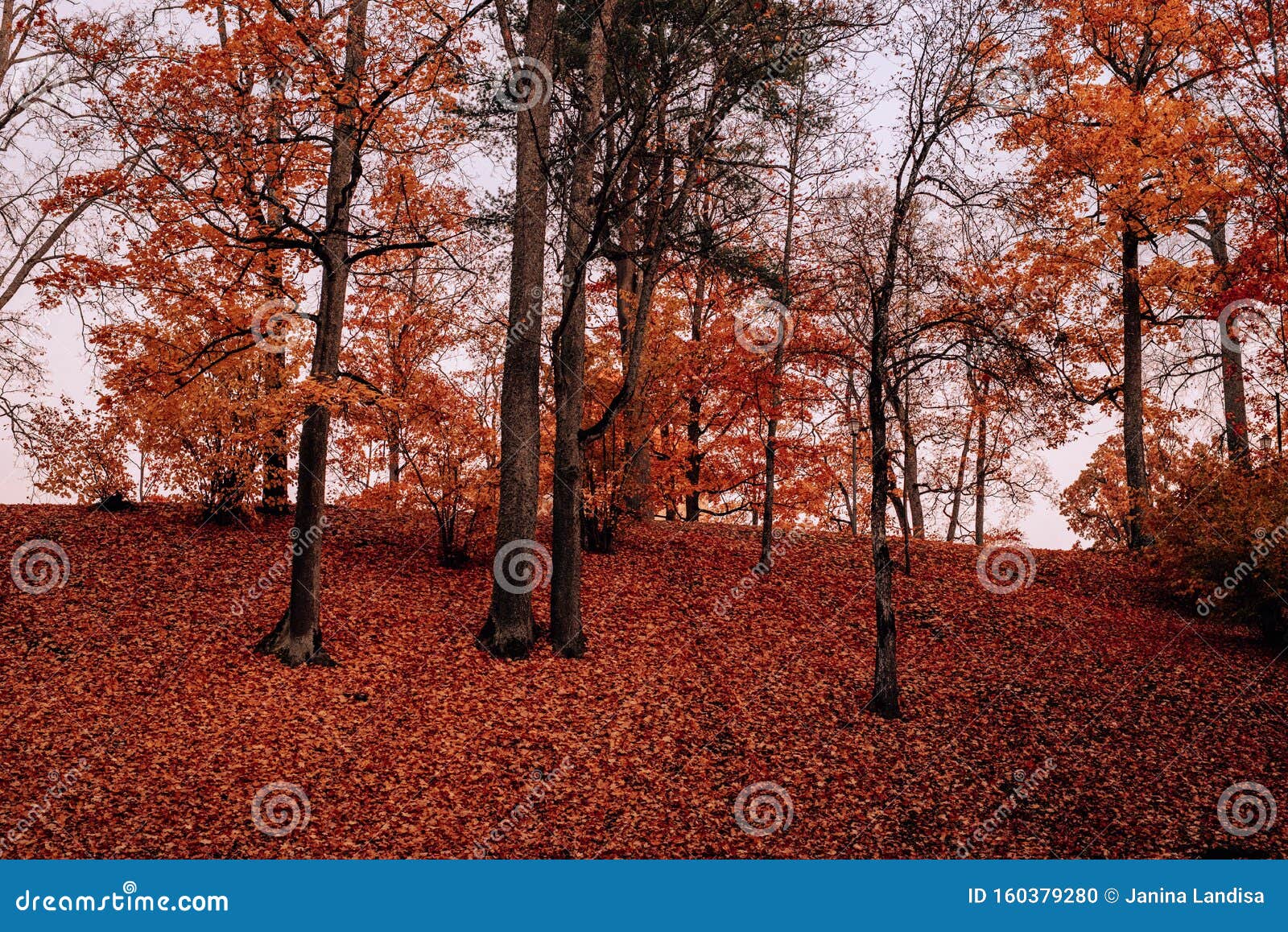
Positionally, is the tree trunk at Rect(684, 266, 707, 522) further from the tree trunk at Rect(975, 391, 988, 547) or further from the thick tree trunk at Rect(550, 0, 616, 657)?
the tree trunk at Rect(975, 391, 988, 547)

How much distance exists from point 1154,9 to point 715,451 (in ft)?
39.5

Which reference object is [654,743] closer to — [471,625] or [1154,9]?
[471,625]

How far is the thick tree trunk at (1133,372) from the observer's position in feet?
53.7

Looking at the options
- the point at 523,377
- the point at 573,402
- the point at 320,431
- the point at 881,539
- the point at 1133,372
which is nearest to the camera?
the point at 881,539

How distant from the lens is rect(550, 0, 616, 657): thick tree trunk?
1055 centimetres

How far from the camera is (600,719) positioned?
356 inches

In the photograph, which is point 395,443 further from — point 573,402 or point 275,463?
point 573,402

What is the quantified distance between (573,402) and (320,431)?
302 cm

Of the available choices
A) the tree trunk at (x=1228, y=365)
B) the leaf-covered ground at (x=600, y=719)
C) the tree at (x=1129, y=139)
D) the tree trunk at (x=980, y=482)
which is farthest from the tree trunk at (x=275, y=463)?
the tree trunk at (x=980, y=482)

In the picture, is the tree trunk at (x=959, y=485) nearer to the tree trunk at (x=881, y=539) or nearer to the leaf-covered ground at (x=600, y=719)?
the leaf-covered ground at (x=600, y=719)

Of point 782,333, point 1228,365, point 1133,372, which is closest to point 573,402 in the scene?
point 782,333

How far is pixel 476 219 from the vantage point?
49.4ft

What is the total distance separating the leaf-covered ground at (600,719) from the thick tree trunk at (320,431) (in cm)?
36

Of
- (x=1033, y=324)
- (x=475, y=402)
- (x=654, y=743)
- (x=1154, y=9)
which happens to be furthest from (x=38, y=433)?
(x=1154, y=9)
